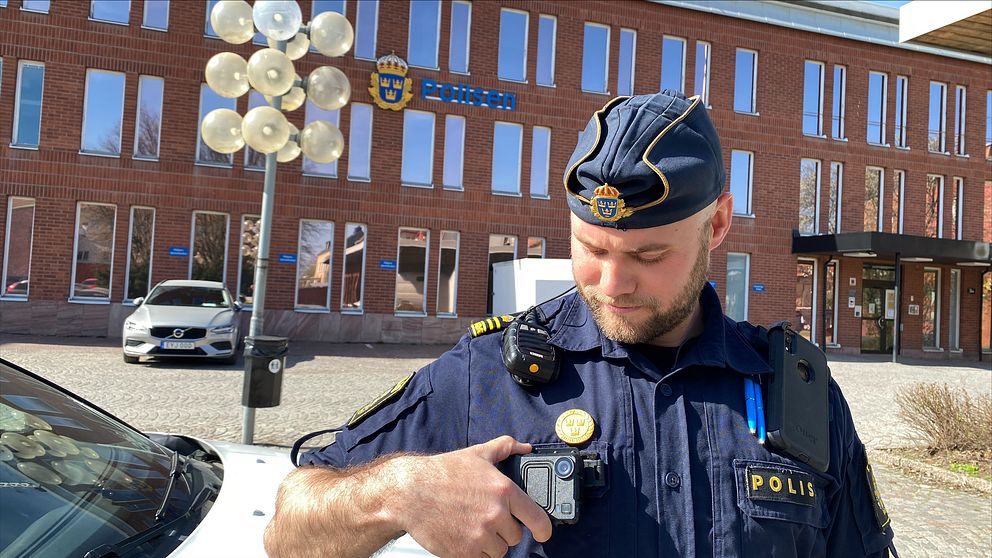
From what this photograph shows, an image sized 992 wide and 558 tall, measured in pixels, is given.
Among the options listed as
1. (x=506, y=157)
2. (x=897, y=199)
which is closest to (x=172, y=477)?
(x=506, y=157)

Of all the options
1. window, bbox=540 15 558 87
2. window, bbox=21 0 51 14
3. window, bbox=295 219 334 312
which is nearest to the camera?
window, bbox=21 0 51 14

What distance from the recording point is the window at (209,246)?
17.4 metres

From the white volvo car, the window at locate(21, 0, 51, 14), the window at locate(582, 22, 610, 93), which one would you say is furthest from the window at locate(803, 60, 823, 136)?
the window at locate(21, 0, 51, 14)

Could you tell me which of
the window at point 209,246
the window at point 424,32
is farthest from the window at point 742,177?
the window at point 209,246

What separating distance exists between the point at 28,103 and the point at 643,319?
20114mm

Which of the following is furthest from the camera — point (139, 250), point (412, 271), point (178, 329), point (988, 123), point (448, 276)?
point (988, 123)

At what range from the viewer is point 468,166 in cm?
1953

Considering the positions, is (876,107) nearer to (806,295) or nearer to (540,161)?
(806,295)

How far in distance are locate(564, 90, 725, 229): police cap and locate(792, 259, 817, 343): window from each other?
74.9ft

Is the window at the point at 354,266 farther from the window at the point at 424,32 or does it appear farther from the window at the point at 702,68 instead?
the window at the point at 702,68

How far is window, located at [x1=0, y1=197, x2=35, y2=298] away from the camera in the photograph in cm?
1630

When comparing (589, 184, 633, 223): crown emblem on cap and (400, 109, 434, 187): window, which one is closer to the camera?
(589, 184, 633, 223): crown emblem on cap

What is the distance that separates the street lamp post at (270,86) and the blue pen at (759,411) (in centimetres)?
533

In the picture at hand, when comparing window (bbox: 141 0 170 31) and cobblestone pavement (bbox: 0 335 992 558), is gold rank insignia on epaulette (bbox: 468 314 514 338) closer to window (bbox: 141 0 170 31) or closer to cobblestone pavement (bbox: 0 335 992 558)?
cobblestone pavement (bbox: 0 335 992 558)
